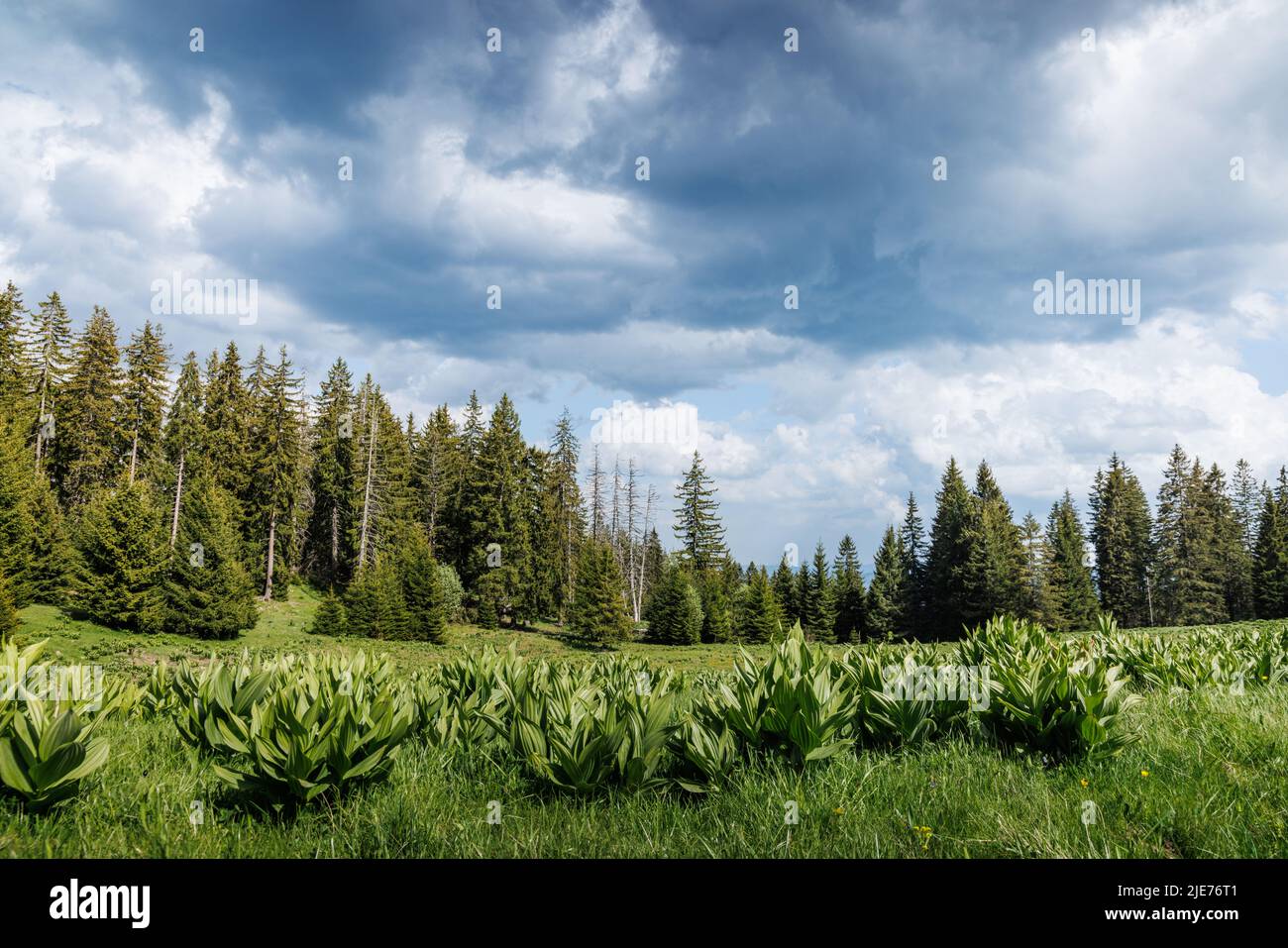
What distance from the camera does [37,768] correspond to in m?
2.99

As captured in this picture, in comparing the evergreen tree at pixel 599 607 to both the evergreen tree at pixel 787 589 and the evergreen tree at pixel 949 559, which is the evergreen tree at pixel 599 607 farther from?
the evergreen tree at pixel 949 559

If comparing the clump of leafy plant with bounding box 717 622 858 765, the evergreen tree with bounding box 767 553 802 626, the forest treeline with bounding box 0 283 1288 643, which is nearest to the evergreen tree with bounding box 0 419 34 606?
the forest treeline with bounding box 0 283 1288 643

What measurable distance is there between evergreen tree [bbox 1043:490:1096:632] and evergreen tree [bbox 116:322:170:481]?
5949 cm

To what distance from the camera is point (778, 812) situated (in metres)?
2.98

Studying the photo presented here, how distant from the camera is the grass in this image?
2719mm

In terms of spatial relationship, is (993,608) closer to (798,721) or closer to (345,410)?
(798,721)

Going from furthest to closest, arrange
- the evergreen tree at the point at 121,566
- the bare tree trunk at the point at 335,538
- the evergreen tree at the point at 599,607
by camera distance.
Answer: the bare tree trunk at the point at 335,538 < the evergreen tree at the point at 599,607 < the evergreen tree at the point at 121,566

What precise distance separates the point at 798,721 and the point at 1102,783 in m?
1.59

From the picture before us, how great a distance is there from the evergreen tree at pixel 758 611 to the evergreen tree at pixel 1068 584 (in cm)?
1766

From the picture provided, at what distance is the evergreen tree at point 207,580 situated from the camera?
29094mm
